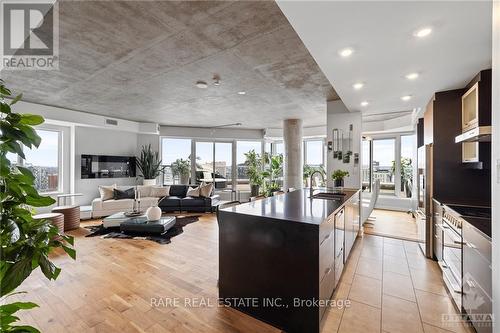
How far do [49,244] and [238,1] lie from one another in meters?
2.09

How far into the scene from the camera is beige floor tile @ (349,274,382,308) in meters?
2.22

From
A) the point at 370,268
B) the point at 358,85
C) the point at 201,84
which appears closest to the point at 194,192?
the point at 201,84

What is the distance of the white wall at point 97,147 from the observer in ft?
20.0

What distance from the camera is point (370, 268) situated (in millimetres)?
2906

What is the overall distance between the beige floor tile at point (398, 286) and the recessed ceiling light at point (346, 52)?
8.25ft

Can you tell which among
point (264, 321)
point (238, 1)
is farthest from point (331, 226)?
point (238, 1)

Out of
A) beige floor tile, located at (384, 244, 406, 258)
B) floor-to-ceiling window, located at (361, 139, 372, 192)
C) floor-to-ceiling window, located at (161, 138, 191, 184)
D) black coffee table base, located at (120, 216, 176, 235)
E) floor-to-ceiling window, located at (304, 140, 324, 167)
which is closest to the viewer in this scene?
beige floor tile, located at (384, 244, 406, 258)

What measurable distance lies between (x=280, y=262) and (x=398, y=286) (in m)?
1.67

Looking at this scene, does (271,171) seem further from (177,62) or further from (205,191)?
(177,62)

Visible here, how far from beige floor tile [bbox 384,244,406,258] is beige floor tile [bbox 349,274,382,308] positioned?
102 centimetres

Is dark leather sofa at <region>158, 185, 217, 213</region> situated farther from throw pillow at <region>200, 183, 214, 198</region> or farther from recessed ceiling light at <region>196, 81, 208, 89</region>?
recessed ceiling light at <region>196, 81, 208, 89</region>

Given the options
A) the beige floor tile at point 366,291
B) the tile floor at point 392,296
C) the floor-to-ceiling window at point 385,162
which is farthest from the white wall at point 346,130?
the floor-to-ceiling window at point 385,162

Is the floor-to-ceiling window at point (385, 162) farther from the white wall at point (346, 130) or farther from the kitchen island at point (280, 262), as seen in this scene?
the kitchen island at point (280, 262)

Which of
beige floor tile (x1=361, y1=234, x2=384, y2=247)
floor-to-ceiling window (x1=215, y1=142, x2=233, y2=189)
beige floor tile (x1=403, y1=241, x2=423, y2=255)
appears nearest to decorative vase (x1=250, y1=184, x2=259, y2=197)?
floor-to-ceiling window (x1=215, y1=142, x2=233, y2=189)
